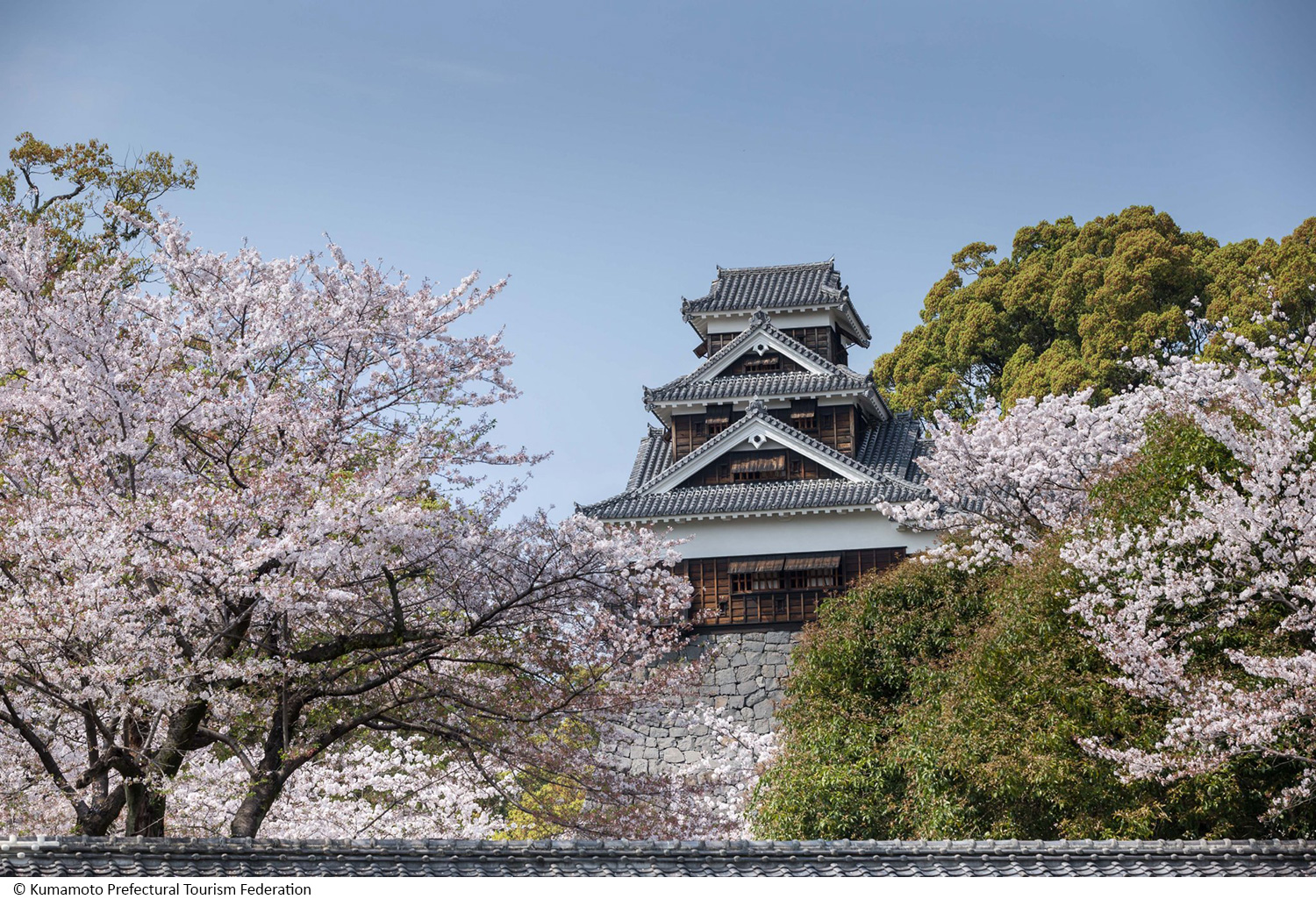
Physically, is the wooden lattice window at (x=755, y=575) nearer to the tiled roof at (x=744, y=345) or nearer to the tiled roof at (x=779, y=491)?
the tiled roof at (x=779, y=491)

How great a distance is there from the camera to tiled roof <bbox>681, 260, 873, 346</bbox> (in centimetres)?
2655

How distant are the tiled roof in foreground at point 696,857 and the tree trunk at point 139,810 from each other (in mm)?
1049

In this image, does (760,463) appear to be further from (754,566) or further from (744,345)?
(744,345)

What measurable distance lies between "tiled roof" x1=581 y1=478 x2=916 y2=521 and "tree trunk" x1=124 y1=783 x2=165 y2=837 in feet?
45.6

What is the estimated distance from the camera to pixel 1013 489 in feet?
57.7

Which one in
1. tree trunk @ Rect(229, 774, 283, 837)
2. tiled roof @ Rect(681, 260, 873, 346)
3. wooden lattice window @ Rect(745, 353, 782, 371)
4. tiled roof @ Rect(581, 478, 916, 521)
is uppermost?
tiled roof @ Rect(681, 260, 873, 346)

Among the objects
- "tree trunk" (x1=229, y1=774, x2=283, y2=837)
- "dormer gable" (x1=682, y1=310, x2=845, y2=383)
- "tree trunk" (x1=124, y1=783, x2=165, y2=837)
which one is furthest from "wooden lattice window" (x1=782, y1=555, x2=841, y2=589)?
"tree trunk" (x1=124, y1=783, x2=165, y2=837)

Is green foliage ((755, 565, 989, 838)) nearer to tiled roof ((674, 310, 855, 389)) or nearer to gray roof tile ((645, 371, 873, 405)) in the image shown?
gray roof tile ((645, 371, 873, 405))

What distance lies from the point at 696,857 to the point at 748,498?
15.0 m

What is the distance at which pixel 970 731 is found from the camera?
11406mm

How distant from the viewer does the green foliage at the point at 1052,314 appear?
28.7 m

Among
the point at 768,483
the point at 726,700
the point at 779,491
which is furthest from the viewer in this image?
the point at 768,483

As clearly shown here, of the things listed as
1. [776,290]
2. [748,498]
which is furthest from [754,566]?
[776,290]

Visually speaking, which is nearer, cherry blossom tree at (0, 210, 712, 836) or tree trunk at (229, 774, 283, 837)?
cherry blossom tree at (0, 210, 712, 836)
